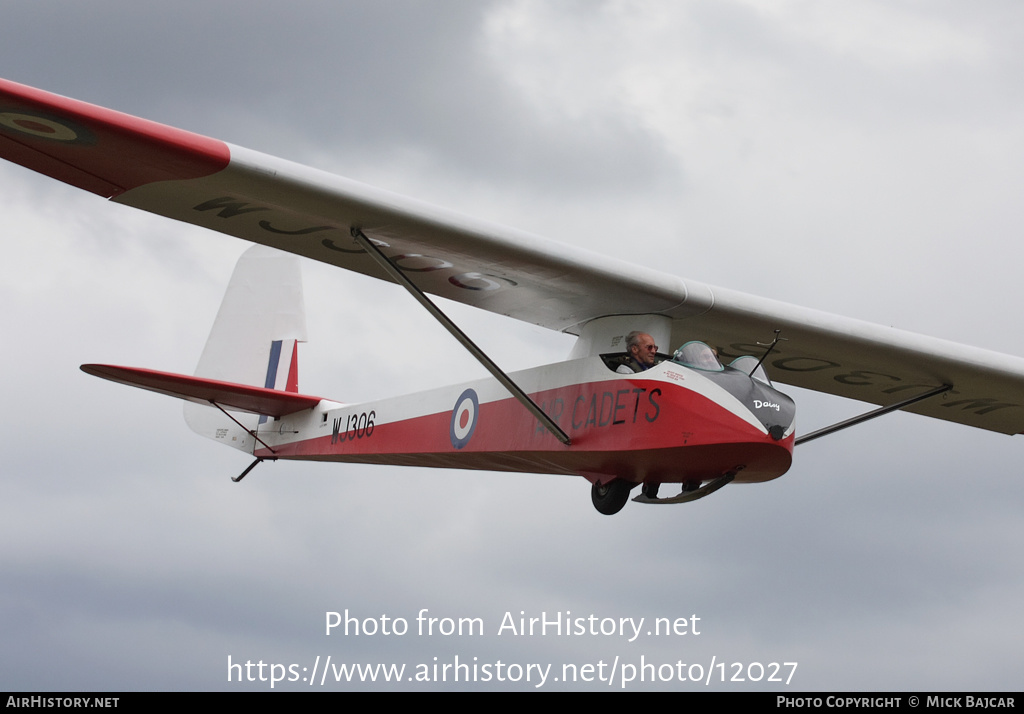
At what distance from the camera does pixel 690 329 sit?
12.7 meters

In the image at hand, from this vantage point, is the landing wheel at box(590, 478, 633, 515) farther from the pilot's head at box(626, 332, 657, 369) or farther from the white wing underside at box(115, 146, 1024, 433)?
the white wing underside at box(115, 146, 1024, 433)

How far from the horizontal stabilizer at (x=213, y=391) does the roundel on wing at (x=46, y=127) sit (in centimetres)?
473

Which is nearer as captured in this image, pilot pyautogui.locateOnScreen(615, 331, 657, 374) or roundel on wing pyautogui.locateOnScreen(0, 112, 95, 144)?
roundel on wing pyautogui.locateOnScreen(0, 112, 95, 144)

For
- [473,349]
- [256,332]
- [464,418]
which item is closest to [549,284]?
[473,349]

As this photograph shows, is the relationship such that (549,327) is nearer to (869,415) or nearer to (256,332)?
(869,415)

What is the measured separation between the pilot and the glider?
0.10 ft

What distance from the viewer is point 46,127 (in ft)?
29.6

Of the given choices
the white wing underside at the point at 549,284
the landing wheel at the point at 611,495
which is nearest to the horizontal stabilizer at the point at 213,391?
the white wing underside at the point at 549,284

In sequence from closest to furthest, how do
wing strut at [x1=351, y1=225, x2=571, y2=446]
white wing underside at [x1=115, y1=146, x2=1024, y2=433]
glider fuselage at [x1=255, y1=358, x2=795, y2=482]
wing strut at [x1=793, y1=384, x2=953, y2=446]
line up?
white wing underside at [x1=115, y1=146, x2=1024, y2=433]
glider fuselage at [x1=255, y1=358, x2=795, y2=482]
wing strut at [x1=351, y1=225, x2=571, y2=446]
wing strut at [x1=793, y1=384, x2=953, y2=446]

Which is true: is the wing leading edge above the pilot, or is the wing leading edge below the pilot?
above

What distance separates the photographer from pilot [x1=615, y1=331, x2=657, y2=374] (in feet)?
36.6

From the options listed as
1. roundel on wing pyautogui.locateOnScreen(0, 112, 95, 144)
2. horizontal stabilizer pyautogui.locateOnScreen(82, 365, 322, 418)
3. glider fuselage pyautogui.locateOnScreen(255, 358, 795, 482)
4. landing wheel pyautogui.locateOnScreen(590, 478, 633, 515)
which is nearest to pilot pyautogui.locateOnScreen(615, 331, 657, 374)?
glider fuselage pyautogui.locateOnScreen(255, 358, 795, 482)

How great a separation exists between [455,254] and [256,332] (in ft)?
23.1

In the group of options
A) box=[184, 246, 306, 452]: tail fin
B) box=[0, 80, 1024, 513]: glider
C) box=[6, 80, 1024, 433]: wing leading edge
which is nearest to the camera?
box=[6, 80, 1024, 433]: wing leading edge
